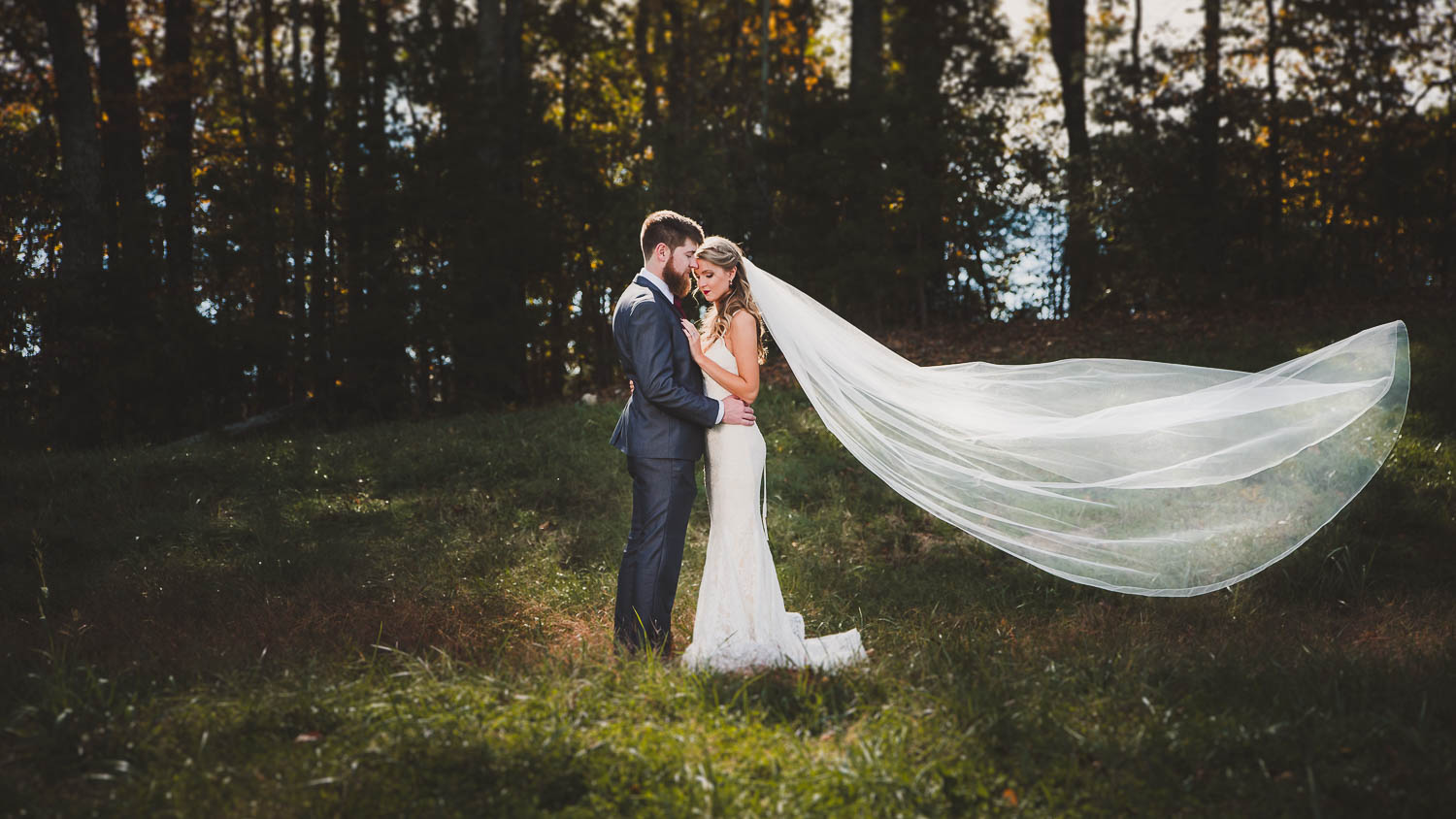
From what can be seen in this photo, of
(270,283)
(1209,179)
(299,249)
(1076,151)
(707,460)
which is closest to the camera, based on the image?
(707,460)

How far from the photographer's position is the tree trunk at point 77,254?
36.8 feet

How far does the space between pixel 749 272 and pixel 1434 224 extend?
14498mm

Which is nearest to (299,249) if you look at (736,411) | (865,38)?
(865,38)

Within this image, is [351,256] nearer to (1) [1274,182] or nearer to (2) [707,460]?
(2) [707,460]

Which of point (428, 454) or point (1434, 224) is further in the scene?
point (1434, 224)

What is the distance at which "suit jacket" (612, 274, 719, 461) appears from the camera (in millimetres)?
4508

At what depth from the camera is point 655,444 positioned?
4.67 m

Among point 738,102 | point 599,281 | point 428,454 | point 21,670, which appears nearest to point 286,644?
point 21,670

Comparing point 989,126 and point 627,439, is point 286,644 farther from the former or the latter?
point 989,126

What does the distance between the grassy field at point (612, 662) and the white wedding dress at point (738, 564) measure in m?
0.56

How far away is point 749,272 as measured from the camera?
486cm

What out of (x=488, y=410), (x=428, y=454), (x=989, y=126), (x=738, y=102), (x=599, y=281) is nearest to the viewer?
(x=428, y=454)

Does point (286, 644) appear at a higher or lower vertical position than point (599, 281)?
lower

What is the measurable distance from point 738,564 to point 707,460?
1.95ft
